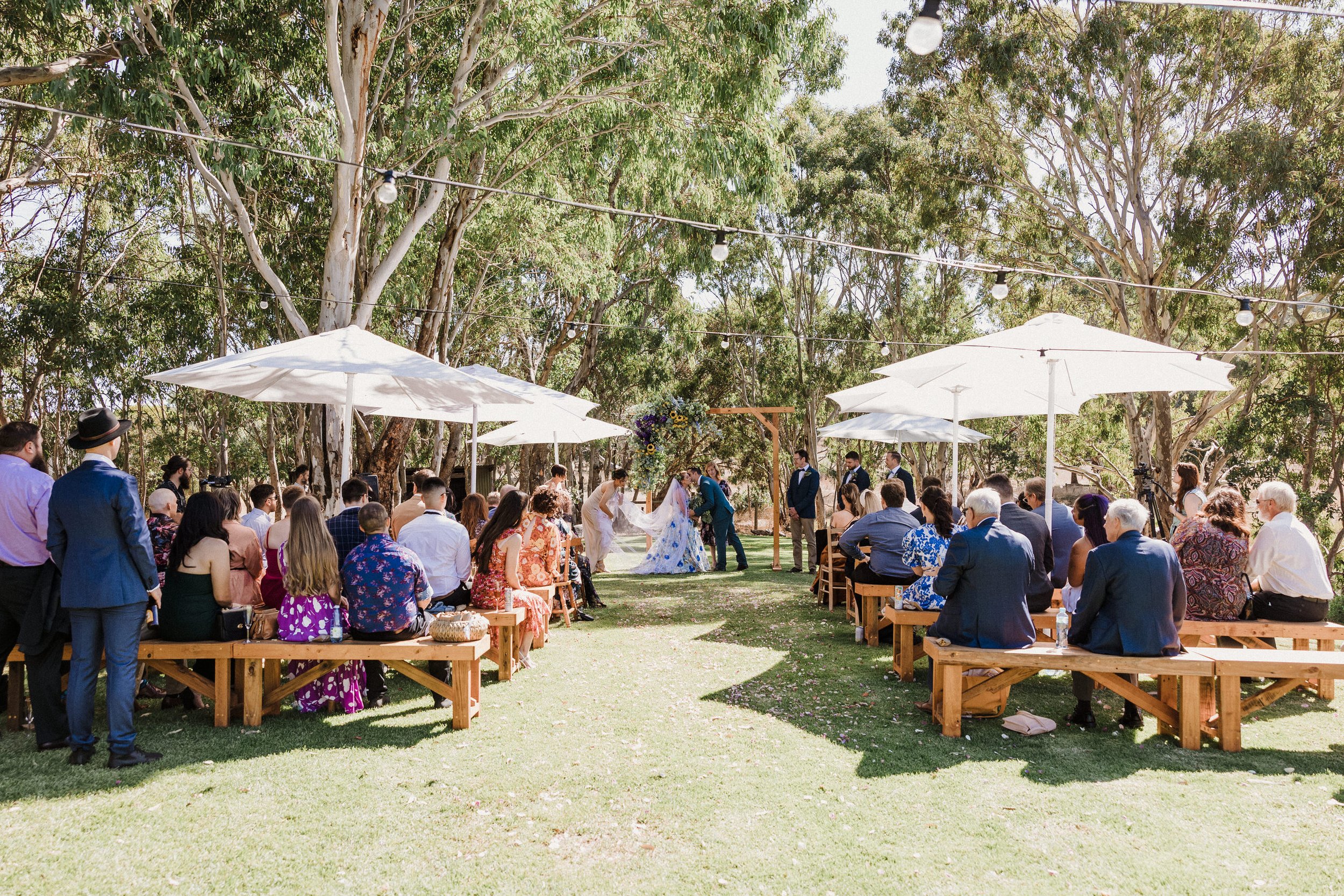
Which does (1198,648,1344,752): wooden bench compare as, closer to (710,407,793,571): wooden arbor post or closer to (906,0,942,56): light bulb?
(906,0,942,56): light bulb

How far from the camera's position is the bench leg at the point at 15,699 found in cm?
523

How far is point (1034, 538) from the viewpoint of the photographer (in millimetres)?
6633

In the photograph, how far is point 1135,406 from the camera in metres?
18.2

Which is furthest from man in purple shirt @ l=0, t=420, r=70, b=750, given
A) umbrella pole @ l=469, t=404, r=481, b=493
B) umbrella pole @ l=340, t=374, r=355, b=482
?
umbrella pole @ l=469, t=404, r=481, b=493

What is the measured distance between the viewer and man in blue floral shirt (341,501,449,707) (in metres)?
5.35

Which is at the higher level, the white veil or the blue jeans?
the white veil

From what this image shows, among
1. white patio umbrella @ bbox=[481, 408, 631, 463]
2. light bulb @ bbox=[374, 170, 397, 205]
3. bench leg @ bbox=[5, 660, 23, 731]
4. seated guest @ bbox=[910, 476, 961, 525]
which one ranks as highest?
light bulb @ bbox=[374, 170, 397, 205]

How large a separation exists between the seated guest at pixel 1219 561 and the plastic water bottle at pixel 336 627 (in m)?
5.72

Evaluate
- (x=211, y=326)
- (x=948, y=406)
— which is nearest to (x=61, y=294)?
(x=211, y=326)

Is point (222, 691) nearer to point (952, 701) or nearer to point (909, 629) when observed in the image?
point (952, 701)

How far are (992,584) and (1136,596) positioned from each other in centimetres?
78

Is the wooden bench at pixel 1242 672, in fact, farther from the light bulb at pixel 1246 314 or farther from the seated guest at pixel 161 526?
the seated guest at pixel 161 526

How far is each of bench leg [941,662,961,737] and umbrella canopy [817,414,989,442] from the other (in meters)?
7.04

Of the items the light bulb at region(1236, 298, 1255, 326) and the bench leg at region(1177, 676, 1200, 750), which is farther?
the light bulb at region(1236, 298, 1255, 326)
